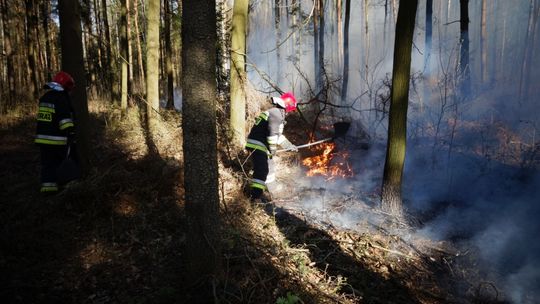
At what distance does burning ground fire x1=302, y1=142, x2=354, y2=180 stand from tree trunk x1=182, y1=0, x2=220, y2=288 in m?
5.04

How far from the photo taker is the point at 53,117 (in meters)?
5.41

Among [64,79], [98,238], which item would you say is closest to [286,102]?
[64,79]

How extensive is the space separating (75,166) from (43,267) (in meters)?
2.07

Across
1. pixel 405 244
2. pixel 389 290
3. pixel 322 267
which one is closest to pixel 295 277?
pixel 322 267

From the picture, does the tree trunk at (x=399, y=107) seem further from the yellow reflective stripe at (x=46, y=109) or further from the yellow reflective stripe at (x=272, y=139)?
the yellow reflective stripe at (x=46, y=109)

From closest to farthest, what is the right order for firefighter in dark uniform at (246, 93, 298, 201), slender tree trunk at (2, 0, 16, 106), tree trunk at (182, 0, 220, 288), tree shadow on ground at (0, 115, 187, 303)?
1. tree trunk at (182, 0, 220, 288)
2. tree shadow on ground at (0, 115, 187, 303)
3. firefighter in dark uniform at (246, 93, 298, 201)
4. slender tree trunk at (2, 0, 16, 106)

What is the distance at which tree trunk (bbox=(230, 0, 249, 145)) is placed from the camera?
7531 millimetres

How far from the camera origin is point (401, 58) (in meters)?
5.31

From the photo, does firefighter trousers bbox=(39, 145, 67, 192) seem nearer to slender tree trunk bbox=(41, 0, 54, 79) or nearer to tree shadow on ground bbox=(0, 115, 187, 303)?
tree shadow on ground bbox=(0, 115, 187, 303)

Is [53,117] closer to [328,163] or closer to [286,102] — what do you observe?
[286,102]

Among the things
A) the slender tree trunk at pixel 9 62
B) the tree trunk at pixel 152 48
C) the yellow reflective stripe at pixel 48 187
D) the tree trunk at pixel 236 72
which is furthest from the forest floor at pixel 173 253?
the slender tree trunk at pixel 9 62

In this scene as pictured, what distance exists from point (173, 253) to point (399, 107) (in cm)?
415

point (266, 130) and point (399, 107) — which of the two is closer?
point (399, 107)

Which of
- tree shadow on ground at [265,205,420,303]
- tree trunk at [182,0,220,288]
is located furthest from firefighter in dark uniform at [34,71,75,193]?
tree shadow on ground at [265,205,420,303]
